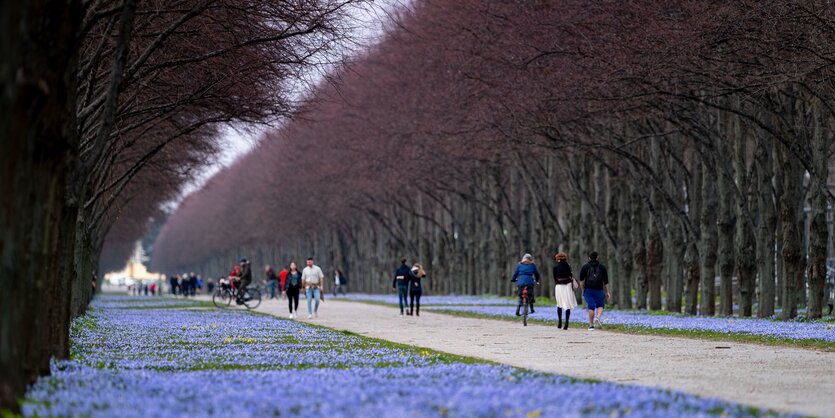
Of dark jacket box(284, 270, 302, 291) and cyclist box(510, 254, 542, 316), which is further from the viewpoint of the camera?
dark jacket box(284, 270, 302, 291)

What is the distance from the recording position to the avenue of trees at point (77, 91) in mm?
11000

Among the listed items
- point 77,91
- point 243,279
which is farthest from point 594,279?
point 243,279

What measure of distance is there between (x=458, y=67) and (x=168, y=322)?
13.1 meters

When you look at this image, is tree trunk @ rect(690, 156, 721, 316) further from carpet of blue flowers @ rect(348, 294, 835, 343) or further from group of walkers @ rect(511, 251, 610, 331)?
group of walkers @ rect(511, 251, 610, 331)

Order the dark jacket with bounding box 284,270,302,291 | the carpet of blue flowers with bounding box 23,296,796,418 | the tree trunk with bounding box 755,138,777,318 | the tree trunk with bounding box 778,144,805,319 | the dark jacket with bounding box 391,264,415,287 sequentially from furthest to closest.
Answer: the dark jacket with bounding box 391,264,415,287 < the dark jacket with bounding box 284,270,302,291 < the tree trunk with bounding box 755,138,777,318 < the tree trunk with bounding box 778,144,805,319 < the carpet of blue flowers with bounding box 23,296,796,418

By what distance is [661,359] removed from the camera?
65.6 feet

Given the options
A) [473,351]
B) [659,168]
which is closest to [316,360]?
[473,351]

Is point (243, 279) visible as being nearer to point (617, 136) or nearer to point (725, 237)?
point (617, 136)

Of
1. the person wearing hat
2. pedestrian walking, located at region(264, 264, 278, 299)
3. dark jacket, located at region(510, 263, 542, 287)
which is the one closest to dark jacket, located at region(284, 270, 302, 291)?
dark jacket, located at region(510, 263, 542, 287)

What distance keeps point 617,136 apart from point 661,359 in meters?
20.9

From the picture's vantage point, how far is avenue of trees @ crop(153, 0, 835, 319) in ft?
91.7

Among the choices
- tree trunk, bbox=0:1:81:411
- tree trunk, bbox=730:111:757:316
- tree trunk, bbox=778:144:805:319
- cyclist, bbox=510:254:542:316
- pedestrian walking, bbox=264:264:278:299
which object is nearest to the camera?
tree trunk, bbox=0:1:81:411

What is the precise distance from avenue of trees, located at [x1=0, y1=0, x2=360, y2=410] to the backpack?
28.6ft

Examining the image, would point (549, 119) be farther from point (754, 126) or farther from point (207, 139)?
point (207, 139)
